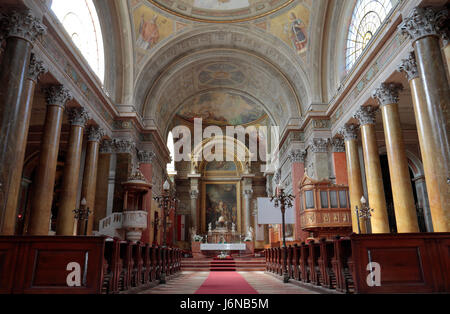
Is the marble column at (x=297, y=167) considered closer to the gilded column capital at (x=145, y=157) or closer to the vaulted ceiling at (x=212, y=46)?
the vaulted ceiling at (x=212, y=46)

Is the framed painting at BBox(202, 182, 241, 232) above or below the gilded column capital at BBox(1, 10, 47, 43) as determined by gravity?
below

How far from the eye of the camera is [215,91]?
2503 cm

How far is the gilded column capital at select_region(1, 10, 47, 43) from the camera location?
315 inches

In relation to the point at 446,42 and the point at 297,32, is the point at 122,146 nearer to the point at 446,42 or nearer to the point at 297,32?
the point at 297,32

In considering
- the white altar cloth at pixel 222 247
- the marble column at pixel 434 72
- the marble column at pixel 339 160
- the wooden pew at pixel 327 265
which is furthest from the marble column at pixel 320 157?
the wooden pew at pixel 327 265

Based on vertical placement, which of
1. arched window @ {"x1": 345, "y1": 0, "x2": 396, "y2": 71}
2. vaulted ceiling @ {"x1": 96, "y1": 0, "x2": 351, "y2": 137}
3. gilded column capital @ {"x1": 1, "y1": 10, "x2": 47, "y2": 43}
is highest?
vaulted ceiling @ {"x1": 96, "y1": 0, "x2": 351, "y2": 137}

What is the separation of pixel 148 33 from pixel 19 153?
38.2ft

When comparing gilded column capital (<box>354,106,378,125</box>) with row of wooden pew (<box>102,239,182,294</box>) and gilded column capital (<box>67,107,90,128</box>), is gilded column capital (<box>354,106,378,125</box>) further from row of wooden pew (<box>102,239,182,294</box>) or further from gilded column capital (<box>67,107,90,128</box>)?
gilded column capital (<box>67,107,90,128</box>)

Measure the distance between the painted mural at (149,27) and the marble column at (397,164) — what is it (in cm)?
1169

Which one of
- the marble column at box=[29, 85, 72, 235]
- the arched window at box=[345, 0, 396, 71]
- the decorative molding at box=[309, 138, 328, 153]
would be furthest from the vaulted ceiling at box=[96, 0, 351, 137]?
the marble column at box=[29, 85, 72, 235]

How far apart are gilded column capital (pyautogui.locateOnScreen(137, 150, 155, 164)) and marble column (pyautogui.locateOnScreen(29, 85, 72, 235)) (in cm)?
724

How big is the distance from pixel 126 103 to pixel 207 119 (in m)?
13.1

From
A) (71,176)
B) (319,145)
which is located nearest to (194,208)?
(319,145)
